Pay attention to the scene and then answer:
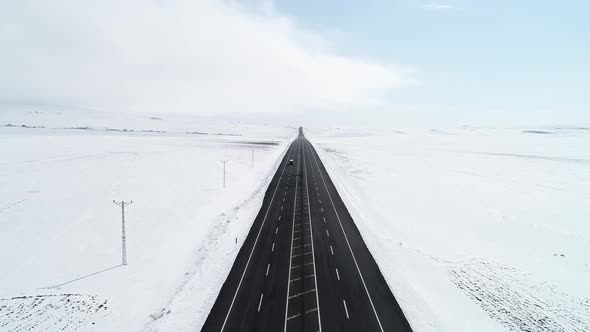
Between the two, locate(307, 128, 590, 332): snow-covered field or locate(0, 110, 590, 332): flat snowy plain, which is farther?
Answer: locate(307, 128, 590, 332): snow-covered field

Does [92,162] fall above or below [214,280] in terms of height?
Answer: above

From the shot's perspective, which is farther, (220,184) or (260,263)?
(220,184)

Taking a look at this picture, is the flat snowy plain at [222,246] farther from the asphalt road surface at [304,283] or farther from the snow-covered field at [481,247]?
the asphalt road surface at [304,283]

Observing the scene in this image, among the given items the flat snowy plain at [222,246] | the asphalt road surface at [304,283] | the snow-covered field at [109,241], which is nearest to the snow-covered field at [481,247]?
the flat snowy plain at [222,246]

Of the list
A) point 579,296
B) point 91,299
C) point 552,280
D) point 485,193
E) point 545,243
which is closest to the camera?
point 91,299

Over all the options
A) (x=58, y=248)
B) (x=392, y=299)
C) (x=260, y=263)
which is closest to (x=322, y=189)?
(x=260, y=263)

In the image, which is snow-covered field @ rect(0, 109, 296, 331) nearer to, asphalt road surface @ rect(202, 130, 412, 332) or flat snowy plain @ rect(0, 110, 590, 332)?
flat snowy plain @ rect(0, 110, 590, 332)

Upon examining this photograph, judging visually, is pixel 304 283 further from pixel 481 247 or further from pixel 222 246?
pixel 481 247

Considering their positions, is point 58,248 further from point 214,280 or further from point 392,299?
point 392,299

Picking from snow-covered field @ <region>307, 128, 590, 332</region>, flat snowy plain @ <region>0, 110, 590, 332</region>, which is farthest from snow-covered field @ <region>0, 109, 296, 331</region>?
snow-covered field @ <region>307, 128, 590, 332</region>
